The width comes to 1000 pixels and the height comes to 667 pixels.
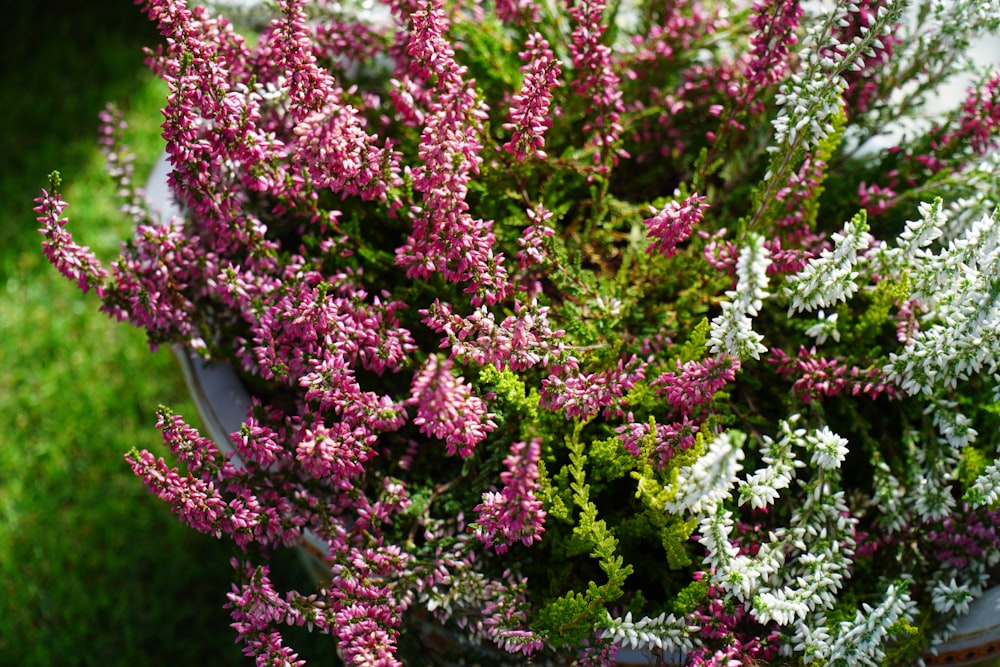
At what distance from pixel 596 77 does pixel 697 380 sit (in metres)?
0.67

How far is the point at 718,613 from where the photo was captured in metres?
1.61

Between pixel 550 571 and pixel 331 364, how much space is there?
0.59 meters

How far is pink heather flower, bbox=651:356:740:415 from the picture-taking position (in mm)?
1511

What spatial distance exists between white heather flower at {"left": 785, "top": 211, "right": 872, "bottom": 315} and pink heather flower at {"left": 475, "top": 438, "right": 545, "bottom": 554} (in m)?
0.55

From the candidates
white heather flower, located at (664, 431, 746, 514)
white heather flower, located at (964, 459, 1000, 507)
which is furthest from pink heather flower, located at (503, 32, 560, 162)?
white heather flower, located at (964, 459, 1000, 507)

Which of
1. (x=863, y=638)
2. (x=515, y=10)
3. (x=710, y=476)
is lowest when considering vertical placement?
(x=863, y=638)

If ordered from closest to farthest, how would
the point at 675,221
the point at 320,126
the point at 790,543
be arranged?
the point at 320,126 < the point at 675,221 < the point at 790,543

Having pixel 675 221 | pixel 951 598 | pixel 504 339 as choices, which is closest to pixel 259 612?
pixel 504 339

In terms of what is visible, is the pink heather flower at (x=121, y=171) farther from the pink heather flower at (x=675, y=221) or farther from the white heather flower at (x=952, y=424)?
the white heather flower at (x=952, y=424)

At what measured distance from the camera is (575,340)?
1.80 meters

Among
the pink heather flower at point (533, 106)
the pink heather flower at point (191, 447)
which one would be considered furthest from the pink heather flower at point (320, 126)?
the pink heather flower at point (191, 447)

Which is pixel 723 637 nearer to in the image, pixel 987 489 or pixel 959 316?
pixel 987 489

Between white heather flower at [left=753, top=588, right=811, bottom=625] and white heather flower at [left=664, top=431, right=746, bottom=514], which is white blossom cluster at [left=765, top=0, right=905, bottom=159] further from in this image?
white heather flower at [left=753, top=588, right=811, bottom=625]

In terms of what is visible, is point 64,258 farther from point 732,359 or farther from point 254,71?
point 732,359
